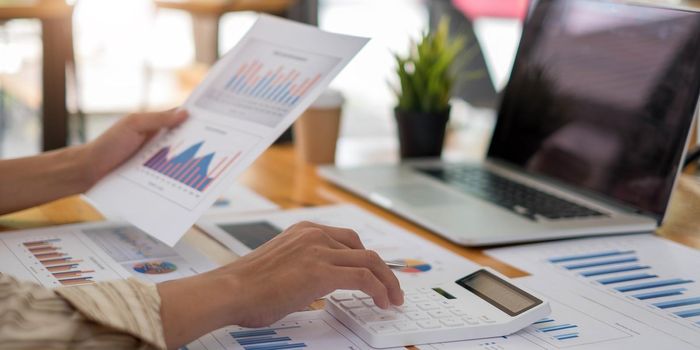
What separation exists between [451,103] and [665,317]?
73 centimetres

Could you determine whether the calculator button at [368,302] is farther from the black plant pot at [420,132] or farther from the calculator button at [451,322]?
the black plant pot at [420,132]

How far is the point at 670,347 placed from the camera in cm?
81

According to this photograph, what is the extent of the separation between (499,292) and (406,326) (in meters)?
0.13

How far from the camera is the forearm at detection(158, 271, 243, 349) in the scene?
74 cm

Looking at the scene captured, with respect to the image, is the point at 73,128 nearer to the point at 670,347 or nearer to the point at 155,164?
the point at 155,164

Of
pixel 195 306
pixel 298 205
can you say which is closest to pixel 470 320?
pixel 195 306

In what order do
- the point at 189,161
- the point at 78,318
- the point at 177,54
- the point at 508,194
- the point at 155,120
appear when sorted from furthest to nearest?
1. the point at 177,54
2. the point at 508,194
3. the point at 155,120
4. the point at 189,161
5. the point at 78,318

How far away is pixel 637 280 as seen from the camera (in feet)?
3.25

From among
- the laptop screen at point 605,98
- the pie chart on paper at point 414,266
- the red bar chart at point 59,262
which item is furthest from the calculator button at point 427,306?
the laptop screen at point 605,98

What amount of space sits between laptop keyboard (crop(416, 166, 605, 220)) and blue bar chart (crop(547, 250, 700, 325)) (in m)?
0.13

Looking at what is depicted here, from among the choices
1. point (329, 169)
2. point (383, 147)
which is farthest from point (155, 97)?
point (329, 169)

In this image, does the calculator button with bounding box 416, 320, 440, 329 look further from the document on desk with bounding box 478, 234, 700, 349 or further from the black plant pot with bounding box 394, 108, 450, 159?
the black plant pot with bounding box 394, 108, 450, 159

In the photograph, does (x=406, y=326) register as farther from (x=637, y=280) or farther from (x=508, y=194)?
(x=508, y=194)

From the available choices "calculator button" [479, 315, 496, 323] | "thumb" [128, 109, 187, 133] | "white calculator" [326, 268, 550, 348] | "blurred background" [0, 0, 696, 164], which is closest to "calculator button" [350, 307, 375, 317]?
"white calculator" [326, 268, 550, 348]
